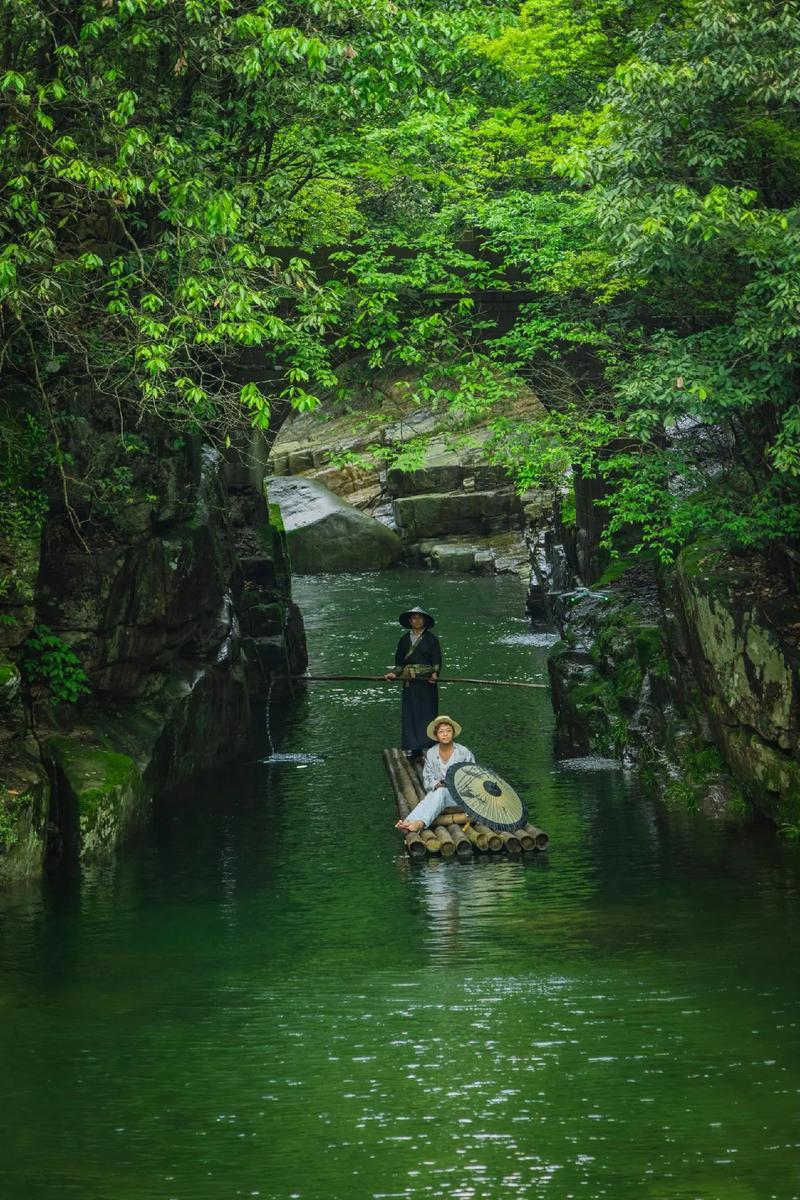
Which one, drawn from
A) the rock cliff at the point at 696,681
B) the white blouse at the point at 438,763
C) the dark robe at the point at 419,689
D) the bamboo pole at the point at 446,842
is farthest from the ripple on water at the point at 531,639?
the bamboo pole at the point at 446,842

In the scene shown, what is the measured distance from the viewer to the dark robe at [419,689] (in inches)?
792

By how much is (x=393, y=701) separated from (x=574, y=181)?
1203cm

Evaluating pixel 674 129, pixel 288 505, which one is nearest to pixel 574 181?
pixel 674 129

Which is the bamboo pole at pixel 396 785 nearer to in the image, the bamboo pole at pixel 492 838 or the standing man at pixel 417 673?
the standing man at pixel 417 673

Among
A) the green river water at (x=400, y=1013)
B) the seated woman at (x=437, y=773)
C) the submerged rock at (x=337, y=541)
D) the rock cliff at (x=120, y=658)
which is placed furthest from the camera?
the submerged rock at (x=337, y=541)

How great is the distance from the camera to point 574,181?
17609 mm

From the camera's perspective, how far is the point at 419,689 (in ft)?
67.0

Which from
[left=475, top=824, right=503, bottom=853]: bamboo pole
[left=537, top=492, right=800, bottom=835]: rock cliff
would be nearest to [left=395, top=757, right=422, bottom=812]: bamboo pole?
[left=475, top=824, right=503, bottom=853]: bamboo pole

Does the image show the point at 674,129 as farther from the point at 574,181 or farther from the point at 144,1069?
the point at 144,1069

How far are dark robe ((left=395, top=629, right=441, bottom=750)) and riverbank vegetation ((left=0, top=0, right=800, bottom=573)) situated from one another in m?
2.94

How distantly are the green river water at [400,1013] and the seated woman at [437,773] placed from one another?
24.8 inches

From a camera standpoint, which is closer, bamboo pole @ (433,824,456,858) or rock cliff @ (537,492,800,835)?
bamboo pole @ (433,824,456,858)

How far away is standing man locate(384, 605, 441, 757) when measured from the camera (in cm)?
2009

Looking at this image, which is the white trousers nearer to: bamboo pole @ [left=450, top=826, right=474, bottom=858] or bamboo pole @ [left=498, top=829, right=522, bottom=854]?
bamboo pole @ [left=450, top=826, right=474, bottom=858]
